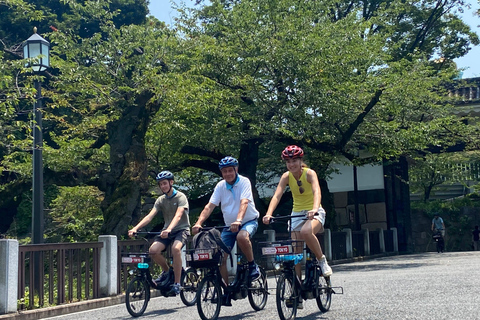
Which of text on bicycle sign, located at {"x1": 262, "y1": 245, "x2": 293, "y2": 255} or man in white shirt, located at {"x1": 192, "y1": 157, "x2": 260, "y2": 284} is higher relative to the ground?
man in white shirt, located at {"x1": 192, "y1": 157, "x2": 260, "y2": 284}

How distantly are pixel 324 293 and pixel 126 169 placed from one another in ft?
34.7

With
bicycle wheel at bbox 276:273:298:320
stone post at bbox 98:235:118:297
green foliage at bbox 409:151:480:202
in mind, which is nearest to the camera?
bicycle wheel at bbox 276:273:298:320

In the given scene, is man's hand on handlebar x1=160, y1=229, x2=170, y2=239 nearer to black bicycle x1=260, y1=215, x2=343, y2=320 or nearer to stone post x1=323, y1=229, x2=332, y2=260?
black bicycle x1=260, y1=215, x2=343, y2=320

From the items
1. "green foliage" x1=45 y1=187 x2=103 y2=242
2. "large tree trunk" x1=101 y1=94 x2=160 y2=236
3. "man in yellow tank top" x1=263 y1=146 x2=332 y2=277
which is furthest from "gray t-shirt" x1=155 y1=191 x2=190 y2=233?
"green foliage" x1=45 y1=187 x2=103 y2=242

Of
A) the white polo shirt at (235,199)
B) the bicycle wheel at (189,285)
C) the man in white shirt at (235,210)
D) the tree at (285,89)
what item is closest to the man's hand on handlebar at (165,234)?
the bicycle wheel at (189,285)

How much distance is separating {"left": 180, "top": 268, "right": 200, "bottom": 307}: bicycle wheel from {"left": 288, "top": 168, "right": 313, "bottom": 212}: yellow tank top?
2.29 meters

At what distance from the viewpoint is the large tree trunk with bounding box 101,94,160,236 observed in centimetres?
1709

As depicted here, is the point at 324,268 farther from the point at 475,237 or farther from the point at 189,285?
the point at 475,237

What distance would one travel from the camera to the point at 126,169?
17.8 meters

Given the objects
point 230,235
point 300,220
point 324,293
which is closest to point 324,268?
point 324,293

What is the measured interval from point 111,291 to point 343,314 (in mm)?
5834

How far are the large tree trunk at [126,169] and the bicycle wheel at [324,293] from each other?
9.55m

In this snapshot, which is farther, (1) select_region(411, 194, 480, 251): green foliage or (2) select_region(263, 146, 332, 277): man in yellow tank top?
(1) select_region(411, 194, 480, 251): green foliage

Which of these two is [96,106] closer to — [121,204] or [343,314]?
[121,204]
